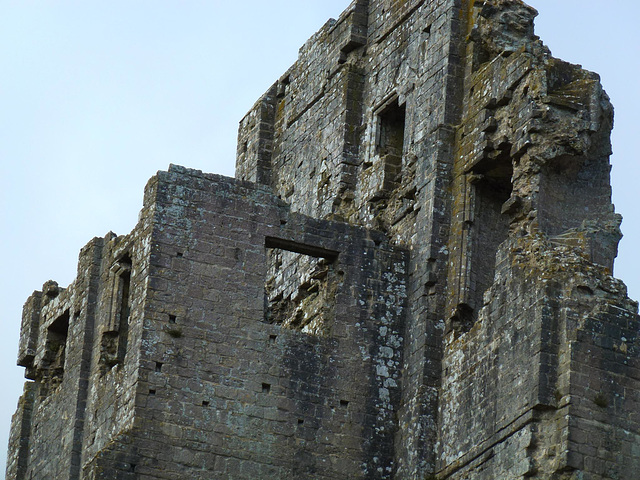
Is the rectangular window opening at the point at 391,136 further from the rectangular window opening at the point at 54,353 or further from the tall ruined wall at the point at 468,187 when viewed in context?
the rectangular window opening at the point at 54,353

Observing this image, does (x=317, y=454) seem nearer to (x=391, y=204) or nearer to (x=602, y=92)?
(x=391, y=204)

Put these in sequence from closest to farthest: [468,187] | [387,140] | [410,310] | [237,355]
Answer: [237,355] → [468,187] → [410,310] → [387,140]

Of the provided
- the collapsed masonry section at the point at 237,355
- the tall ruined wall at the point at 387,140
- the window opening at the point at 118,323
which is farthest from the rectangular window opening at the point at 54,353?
the tall ruined wall at the point at 387,140

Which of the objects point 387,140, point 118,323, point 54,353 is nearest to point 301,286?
point 387,140

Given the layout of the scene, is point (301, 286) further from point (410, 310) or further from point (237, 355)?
point (237, 355)

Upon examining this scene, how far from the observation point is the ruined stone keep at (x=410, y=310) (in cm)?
2189

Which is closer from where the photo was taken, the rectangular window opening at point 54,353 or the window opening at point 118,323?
the window opening at point 118,323

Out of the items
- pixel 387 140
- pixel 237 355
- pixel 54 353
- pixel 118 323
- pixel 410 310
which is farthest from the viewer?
pixel 54 353

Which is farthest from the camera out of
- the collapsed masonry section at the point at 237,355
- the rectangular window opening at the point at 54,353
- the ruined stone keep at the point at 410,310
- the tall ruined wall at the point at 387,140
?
the rectangular window opening at the point at 54,353

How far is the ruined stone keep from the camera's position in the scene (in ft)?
71.8

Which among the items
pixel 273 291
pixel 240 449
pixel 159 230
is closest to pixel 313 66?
pixel 273 291

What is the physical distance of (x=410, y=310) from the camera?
24.8m

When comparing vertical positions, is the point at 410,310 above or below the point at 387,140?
below

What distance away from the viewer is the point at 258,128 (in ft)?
101
